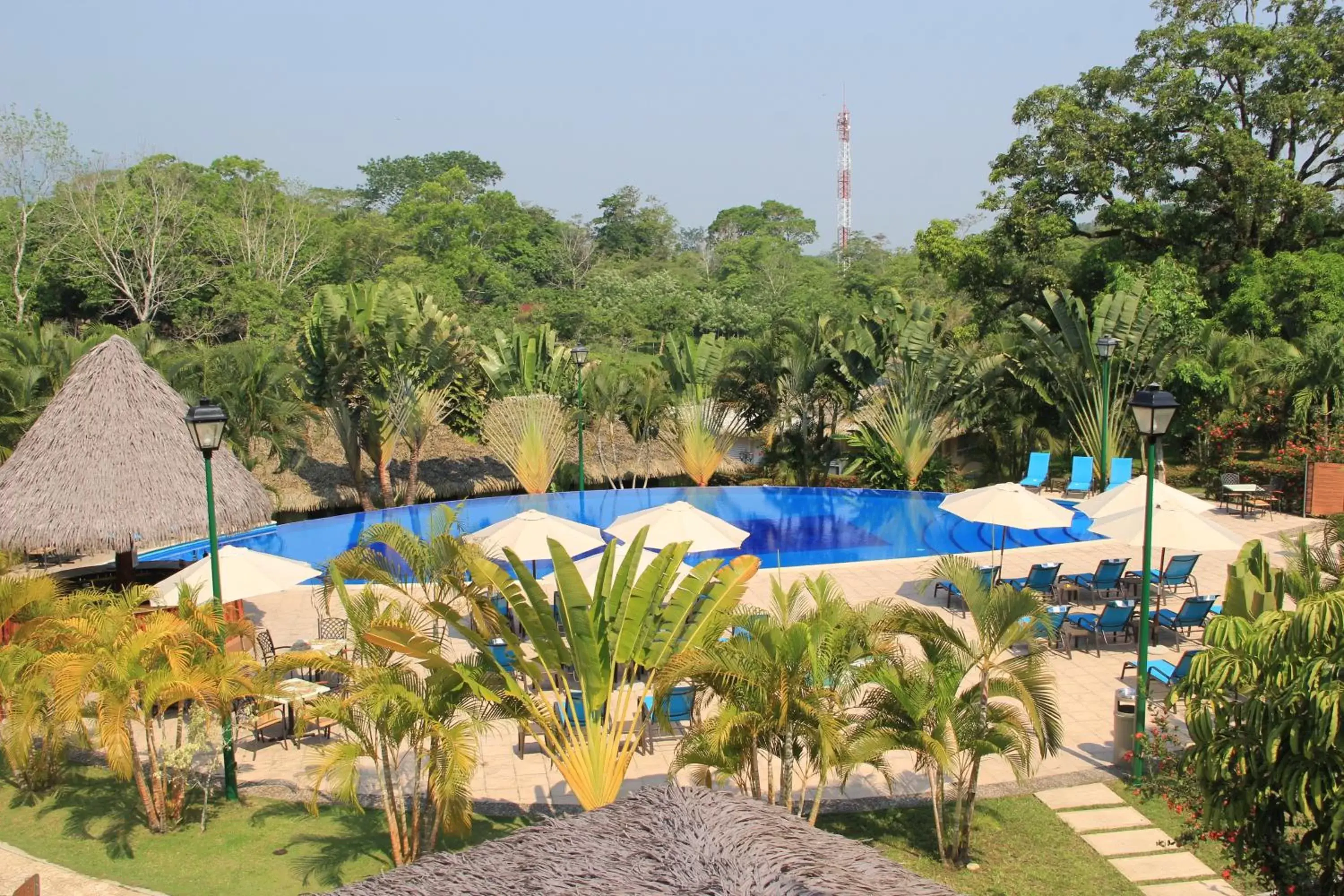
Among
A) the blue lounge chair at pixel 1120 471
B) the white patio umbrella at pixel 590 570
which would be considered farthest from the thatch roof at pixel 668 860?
the blue lounge chair at pixel 1120 471

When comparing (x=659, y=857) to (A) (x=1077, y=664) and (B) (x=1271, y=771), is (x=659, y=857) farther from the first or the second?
(A) (x=1077, y=664)

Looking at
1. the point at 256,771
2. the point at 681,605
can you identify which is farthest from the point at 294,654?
the point at 681,605

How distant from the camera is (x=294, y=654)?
8688 millimetres

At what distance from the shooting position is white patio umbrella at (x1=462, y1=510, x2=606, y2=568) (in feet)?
43.2

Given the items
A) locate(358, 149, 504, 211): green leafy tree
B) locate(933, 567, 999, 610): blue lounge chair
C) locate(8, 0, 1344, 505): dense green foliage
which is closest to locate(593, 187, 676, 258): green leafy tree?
locate(358, 149, 504, 211): green leafy tree

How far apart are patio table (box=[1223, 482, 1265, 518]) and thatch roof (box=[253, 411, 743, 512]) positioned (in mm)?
10436

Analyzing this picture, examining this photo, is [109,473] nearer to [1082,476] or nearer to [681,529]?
[681,529]

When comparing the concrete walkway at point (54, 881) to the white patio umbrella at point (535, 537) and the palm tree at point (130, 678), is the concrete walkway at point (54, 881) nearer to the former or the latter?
the palm tree at point (130, 678)

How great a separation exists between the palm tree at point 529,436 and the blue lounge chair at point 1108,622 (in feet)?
41.5

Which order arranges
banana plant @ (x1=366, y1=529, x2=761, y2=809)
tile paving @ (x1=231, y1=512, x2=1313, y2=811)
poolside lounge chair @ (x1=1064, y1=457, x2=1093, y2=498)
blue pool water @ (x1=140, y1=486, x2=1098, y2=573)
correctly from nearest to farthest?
banana plant @ (x1=366, y1=529, x2=761, y2=809) → tile paving @ (x1=231, y1=512, x2=1313, y2=811) → blue pool water @ (x1=140, y1=486, x2=1098, y2=573) → poolside lounge chair @ (x1=1064, y1=457, x2=1093, y2=498)

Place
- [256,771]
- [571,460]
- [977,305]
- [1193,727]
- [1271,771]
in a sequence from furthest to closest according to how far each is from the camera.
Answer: [977,305]
[571,460]
[256,771]
[1193,727]
[1271,771]

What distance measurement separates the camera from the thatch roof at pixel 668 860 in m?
5.18

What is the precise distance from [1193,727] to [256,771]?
7798 mm

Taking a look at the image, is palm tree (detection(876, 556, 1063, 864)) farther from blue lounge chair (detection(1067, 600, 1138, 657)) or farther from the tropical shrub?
blue lounge chair (detection(1067, 600, 1138, 657))
